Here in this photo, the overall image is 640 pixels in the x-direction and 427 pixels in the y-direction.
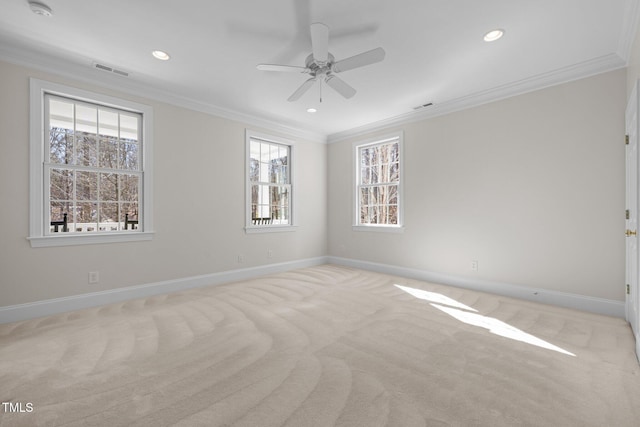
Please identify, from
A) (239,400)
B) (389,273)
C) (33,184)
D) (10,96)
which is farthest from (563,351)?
(10,96)

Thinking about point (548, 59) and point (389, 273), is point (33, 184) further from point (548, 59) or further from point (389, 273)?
point (548, 59)

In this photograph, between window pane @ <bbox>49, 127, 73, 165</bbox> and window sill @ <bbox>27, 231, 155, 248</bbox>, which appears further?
window pane @ <bbox>49, 127, 73, 165</bbox>

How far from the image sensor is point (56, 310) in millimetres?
A: 2994

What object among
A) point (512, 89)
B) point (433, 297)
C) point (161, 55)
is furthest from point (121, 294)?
point (512, 89)

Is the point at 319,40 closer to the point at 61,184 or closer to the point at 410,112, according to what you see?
the point at 410,112

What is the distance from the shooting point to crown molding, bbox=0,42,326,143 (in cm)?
280

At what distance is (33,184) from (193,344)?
240 centimetres

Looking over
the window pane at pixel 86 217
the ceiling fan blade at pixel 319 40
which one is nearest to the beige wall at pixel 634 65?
the ceiling fan blade at pixel 319 40

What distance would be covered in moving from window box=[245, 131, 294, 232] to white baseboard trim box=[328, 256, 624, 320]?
202 centimetres

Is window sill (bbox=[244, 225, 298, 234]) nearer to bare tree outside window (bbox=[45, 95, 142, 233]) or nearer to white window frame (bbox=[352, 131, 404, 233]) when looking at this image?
white window frame (bbox=[352, 131, 404, 233])

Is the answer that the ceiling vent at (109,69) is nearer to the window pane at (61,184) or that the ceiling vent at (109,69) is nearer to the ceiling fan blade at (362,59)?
the window pane at (61,184)

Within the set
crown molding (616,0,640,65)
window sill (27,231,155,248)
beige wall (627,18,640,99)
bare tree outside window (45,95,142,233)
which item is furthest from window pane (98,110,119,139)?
beige wall (627,18,640,99)

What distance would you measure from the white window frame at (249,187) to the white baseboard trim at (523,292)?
1.82 m

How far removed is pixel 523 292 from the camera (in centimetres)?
348
